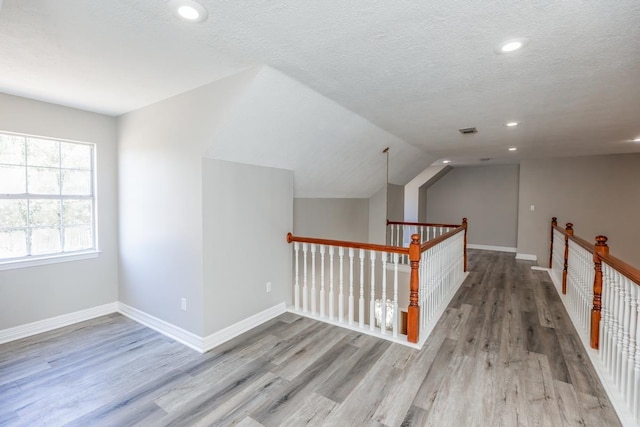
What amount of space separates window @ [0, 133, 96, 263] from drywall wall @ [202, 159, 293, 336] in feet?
6.21

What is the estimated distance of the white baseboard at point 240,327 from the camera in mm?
2799

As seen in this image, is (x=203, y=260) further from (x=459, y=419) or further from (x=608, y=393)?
(x=608, y=393)

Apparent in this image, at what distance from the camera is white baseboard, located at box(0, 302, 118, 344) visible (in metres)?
2.95

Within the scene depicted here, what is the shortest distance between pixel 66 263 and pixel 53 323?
0.64 metres

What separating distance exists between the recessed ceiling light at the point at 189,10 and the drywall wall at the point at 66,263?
2.57 metres

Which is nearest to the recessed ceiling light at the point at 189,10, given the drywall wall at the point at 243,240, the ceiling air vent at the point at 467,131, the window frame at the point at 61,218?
the drywall wall at the point at 243,240

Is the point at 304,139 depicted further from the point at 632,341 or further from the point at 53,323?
the point at 53,323

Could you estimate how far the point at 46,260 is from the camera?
318 centimetres

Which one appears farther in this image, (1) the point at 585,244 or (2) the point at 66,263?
(2) the point at 66,263

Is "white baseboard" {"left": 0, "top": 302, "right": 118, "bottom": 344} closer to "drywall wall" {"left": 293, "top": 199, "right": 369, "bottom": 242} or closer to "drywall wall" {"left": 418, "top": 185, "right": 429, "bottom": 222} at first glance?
"drywall wall" {"left": 293, "top": 199, "right": 369, "bottom": 242}

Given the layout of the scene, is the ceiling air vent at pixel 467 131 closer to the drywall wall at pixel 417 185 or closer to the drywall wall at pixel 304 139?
the drywall wall at pixel 304 139

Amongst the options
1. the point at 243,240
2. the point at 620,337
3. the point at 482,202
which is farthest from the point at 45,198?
the point at 482,202

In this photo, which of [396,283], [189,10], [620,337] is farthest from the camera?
[396,283]

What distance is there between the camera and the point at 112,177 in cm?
369
